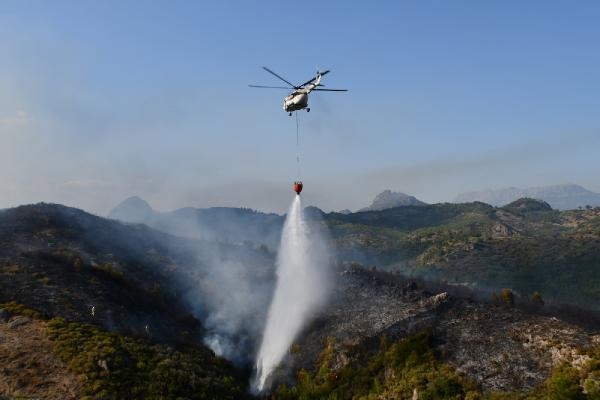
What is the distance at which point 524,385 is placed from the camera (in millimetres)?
53969

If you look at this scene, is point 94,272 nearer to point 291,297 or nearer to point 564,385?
point 291,297

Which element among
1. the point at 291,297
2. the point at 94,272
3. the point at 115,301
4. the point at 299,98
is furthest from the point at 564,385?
the point at 94,272

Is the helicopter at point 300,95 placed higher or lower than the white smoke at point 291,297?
higher

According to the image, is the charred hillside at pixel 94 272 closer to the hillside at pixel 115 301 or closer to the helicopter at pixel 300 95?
the hillside at pixel 115 301

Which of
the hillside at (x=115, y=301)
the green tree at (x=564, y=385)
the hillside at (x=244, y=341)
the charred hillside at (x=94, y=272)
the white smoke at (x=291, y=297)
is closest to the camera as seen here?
the green tree at (x=564, y=385)

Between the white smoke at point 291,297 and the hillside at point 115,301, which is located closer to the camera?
the hillside at point 115,301

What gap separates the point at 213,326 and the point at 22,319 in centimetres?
4003

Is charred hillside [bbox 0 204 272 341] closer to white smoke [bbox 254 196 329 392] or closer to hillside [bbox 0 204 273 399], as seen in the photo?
hillside [bbox 0 204 273 399]

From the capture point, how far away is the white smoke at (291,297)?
82.7 meters

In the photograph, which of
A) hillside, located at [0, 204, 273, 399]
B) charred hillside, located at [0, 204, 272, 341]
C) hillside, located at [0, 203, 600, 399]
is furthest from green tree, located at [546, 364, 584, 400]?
charred hillside, located at [0, 204, 272, 341]

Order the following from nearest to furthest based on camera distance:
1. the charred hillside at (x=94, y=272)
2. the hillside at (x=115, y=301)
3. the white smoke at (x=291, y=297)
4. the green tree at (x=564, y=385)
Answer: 1. the green tree at (x=564, y=385)
2. the hillside at (x=115, y=301)
3. the charred hillside at (x=94, y=272)
4. the white smoke at (x=291, y=297)

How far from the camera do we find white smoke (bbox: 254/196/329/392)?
82688mm

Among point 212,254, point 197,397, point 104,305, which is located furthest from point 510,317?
point 212,254

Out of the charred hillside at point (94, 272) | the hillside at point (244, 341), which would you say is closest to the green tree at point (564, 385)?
the hillside at point (244, 341)
